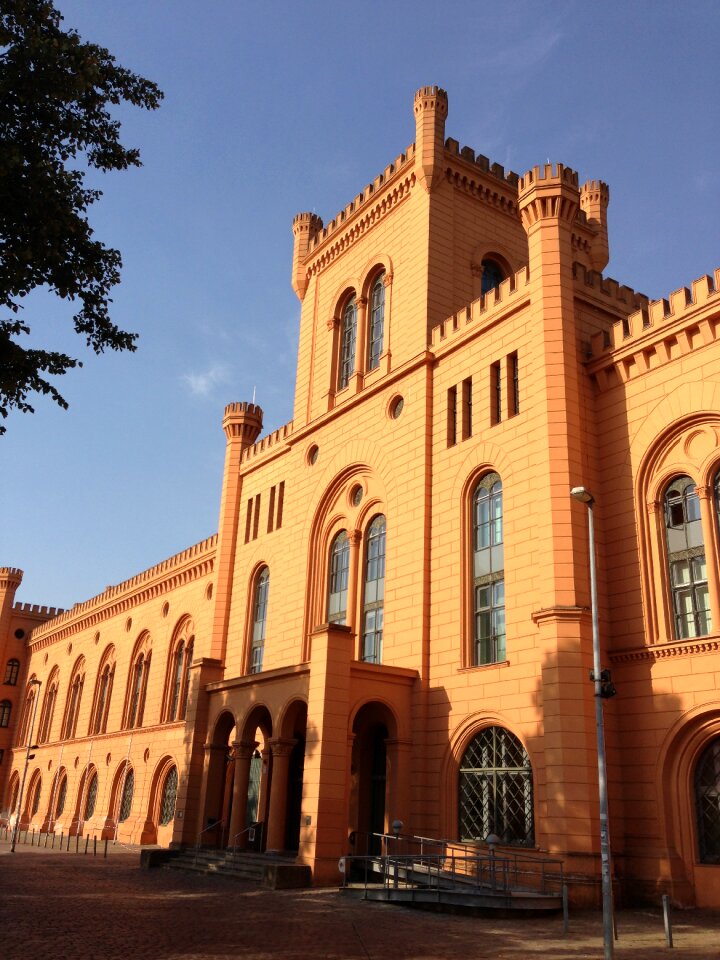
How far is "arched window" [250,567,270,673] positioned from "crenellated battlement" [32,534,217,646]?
7.94 meters

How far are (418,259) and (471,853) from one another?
20.4 meters

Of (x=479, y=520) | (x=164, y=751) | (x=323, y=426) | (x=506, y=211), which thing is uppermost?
(x=506, y=211)

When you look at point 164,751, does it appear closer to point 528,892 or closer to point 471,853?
point 471,853

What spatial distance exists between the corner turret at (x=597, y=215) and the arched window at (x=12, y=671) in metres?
56.8

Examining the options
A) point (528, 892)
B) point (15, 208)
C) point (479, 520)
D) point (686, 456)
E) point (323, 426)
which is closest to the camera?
point (15, 208)

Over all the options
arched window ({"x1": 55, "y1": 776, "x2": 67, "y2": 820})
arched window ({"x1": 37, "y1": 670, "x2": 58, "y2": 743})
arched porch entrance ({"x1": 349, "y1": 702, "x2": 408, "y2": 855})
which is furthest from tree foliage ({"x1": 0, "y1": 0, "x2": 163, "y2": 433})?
arched window ({"x1": 37, "y1": 670, "x2": 58, "y2": 743})

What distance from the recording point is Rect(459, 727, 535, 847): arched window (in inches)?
848

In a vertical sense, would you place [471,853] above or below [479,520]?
below

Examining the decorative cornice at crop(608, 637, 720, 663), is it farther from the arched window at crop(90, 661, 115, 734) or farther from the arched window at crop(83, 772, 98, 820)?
the arched window at crop(90, 661, 115, 734)

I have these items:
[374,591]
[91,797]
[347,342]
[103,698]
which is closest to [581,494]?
[374,591]

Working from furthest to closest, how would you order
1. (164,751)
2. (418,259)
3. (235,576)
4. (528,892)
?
(164,751)
(235,576)
(418,259)
(528,892)

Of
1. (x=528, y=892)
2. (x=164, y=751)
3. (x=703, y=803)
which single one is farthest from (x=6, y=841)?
(x=703, y=803)

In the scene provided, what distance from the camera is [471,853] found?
72.3 feet

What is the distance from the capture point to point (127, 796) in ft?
151
